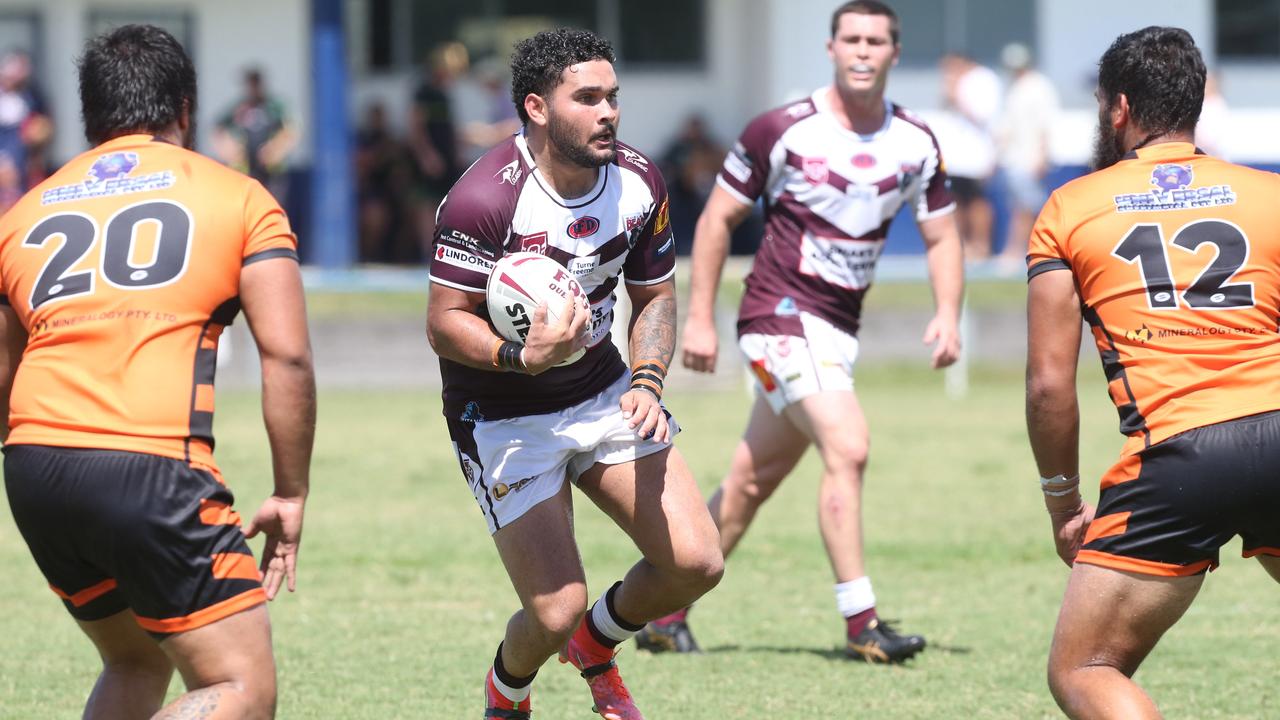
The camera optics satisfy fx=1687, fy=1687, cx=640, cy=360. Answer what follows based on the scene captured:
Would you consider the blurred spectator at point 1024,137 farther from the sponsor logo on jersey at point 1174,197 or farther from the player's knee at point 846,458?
the sponsor logo on jersey at point 1174,197

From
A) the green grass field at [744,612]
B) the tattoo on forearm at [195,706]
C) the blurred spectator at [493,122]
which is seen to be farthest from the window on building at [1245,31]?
the tattoo on forearm at [195,706]

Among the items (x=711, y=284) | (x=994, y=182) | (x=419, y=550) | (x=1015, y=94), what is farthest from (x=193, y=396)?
(x=994, y=182)

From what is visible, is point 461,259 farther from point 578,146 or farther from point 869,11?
point 869,11

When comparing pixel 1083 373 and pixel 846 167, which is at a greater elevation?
pixel 846 167

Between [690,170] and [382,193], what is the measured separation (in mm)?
3916

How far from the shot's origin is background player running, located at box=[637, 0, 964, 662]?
689 cm

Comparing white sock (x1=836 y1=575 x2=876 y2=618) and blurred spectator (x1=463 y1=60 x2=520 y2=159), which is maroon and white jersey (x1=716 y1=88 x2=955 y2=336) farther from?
blurred spectator (x1=463 y1=60 x2=520 y2=159)

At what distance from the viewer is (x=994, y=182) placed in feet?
67.7

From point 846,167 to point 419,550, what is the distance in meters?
3.35

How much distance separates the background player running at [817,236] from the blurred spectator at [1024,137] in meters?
12.1

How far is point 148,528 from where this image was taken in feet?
12.5

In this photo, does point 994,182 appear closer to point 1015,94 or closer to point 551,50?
point 1015,94

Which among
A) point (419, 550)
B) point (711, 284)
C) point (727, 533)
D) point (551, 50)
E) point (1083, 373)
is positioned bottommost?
point (1083, 373)

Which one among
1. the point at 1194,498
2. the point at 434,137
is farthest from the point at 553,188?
the point at 434,137
